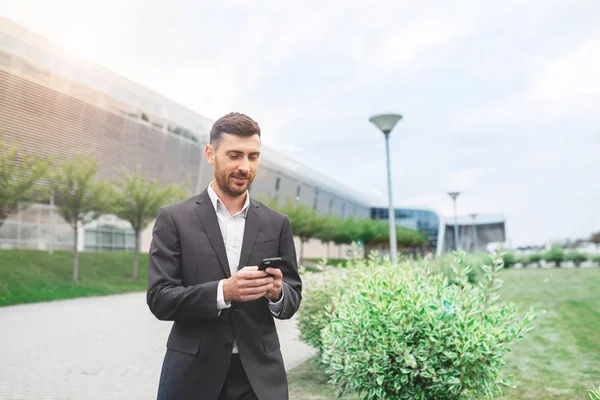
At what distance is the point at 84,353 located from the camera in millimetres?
9781

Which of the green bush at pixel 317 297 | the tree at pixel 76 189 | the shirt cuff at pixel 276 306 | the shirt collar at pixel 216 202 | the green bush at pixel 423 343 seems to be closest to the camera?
the shirt cuff at pixel 276 306

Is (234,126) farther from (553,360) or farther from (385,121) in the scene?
(385,121)

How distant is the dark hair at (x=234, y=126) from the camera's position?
2209 mm

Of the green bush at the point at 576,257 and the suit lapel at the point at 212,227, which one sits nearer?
the suit lapel at the point at 212,227

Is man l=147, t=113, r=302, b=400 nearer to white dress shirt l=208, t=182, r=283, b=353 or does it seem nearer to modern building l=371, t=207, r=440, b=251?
white dress shirt l=208, t=182, r=283, b=353

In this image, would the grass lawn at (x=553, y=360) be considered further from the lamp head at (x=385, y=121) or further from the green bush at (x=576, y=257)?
the green bush at (x=576, y=257)

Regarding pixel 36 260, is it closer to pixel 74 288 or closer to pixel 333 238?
pixel 74 288

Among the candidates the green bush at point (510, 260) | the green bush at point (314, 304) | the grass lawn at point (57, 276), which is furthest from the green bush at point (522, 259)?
the green bush at point (314, 304)

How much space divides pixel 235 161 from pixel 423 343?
2.85 metres

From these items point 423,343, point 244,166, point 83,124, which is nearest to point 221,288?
point 244,166

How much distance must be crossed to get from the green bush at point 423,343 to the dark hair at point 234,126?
2651mm

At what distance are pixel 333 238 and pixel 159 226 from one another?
49.4m

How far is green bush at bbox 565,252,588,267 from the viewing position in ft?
126

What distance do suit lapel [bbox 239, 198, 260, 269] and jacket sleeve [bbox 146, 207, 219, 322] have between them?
21 centimetres
